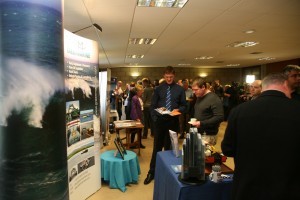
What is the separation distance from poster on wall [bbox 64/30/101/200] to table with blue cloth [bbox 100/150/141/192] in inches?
5.7

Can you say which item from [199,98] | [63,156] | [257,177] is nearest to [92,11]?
[199,98]

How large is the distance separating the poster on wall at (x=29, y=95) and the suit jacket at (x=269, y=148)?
110 cm

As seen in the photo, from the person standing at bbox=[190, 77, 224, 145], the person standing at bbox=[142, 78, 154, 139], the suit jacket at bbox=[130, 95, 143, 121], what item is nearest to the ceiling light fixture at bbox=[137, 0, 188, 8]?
the person standing at bbox=[190, 77, 224, 145]

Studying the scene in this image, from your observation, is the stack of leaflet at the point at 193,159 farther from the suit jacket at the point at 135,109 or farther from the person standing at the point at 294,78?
the suit jacket at the point at 135,109

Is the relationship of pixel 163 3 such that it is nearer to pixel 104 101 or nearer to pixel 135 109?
pixel 104 101

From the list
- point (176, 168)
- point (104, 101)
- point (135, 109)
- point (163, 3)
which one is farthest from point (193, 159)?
point (135, 109)

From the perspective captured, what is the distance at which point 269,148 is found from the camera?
1.30 metres

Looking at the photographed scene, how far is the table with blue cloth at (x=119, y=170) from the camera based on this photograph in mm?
3223

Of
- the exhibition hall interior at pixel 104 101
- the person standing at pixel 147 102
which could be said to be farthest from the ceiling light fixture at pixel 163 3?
the person standing at pixel 147 102

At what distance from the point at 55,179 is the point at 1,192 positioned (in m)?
0.28

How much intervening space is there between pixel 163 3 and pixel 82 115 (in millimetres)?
1774

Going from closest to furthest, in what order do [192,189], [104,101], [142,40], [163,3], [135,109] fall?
[192,189]
[163,3]
[104,101]
[135,109]
[142,40]

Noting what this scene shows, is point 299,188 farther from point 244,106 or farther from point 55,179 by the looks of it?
point 55,179

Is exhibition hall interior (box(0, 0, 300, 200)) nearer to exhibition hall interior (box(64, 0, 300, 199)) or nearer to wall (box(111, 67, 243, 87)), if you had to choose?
exhibition hall interior (box(64, 0, 300, 199))
